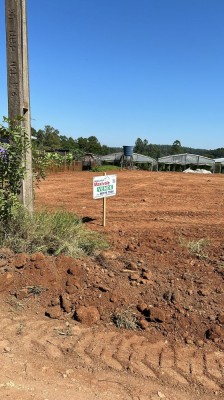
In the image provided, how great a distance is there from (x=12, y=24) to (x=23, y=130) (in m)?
1.38

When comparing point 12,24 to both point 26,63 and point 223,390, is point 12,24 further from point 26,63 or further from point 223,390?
point 223,390

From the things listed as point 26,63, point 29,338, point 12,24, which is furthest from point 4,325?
point 12,24

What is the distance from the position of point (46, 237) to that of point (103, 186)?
216cm

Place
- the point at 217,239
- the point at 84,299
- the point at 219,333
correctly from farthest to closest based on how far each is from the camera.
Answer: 1. the point at 217,239
2. the point at 84,299
3. the point at 219,333

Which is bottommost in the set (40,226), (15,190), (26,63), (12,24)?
(40,226)

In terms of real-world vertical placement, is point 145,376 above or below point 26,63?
below

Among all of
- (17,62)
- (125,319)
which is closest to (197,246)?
(125,319)

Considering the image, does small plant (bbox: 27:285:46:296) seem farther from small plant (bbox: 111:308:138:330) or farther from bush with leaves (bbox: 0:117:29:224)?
bush with leaves (bbox: 0:117:29:224)

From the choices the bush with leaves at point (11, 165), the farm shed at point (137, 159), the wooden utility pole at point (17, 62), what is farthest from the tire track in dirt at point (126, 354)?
the farm shed at point (137, 159)

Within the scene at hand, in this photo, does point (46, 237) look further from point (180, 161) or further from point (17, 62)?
point (180, 161)

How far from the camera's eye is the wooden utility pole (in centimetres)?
448

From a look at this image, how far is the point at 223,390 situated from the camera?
2.50m

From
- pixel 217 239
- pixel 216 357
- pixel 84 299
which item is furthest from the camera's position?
pixel 217 239

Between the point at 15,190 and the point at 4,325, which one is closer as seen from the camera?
the point at 4,325
